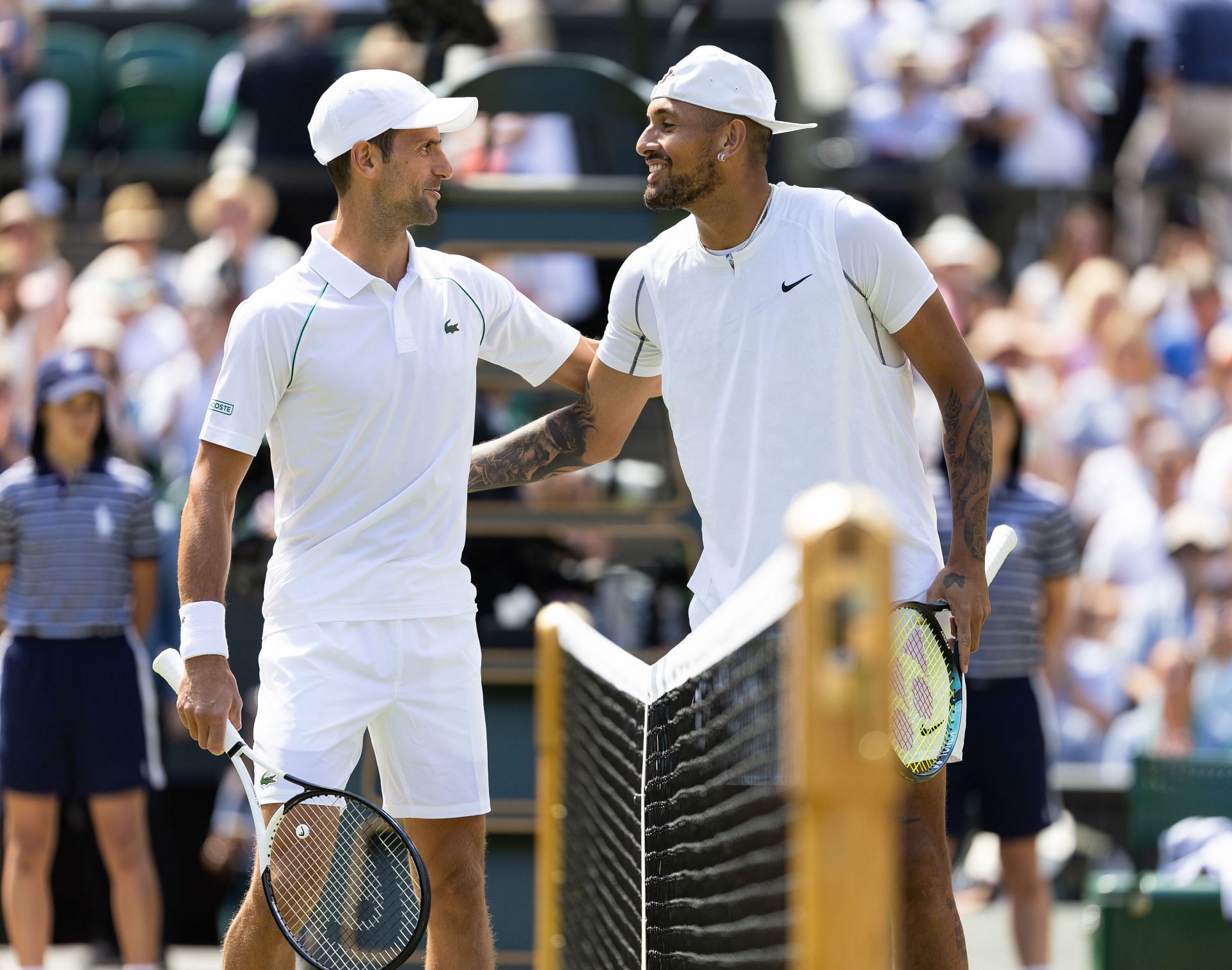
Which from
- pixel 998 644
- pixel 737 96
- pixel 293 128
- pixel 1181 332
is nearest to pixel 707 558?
pixel 737 96

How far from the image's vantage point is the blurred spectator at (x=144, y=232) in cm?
1053

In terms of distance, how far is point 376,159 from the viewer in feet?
14.9

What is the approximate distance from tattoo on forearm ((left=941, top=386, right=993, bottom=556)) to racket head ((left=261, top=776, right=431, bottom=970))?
1389 mm

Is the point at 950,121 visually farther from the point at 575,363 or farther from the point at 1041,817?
the point at 575,363

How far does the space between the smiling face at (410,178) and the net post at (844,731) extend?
2230mm

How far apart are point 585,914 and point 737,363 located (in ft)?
6.09

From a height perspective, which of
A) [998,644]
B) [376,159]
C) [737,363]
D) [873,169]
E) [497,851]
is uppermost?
[873,169]

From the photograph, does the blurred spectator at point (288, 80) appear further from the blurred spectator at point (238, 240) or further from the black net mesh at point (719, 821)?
the black net mesh at point (719, 821)

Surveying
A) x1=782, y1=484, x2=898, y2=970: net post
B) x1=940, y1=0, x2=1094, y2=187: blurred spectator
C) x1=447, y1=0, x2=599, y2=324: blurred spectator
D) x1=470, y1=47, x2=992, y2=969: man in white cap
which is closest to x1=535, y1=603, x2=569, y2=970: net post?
x1=470, y1=47, x2=992, y2=969: man in white cap

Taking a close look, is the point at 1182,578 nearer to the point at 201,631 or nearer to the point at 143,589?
the point at 143,589

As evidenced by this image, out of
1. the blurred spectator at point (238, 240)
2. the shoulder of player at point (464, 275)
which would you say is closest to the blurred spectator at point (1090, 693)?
the blurred spectator at point (238, 240)

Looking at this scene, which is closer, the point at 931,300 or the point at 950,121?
the point at 931,300

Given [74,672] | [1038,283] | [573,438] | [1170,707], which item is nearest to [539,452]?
[573,438]

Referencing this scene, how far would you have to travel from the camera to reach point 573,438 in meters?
5.06
